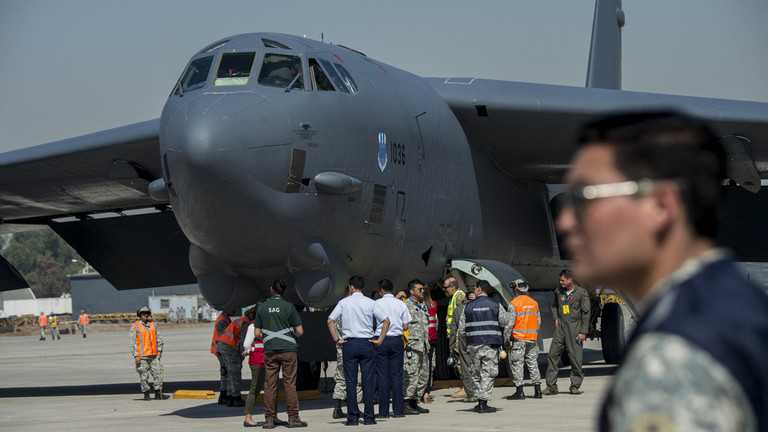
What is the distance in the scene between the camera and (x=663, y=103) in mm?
17766

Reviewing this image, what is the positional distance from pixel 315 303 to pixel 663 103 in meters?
6.74

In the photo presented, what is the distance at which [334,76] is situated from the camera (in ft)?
48.6

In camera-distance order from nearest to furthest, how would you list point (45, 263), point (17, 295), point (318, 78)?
1. point (318, 78)
2. point (17, 295)
3. point (45, 263)

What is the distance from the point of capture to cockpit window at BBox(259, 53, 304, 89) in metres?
14.1

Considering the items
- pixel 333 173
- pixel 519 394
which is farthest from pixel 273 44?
pixel 519 394

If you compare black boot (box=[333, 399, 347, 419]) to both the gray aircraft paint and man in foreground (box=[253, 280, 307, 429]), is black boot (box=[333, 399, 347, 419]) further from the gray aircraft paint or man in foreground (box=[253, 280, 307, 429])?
the gray aircraft paint

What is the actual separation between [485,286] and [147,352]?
19.0 ft

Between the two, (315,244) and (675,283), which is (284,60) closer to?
(315,244)

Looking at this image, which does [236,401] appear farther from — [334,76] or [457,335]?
[334,76]

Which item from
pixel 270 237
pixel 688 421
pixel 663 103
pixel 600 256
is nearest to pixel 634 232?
pixel 600 256

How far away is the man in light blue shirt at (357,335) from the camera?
45.9ft

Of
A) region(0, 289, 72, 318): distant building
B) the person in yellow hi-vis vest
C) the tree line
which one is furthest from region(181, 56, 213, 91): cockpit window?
the tree line

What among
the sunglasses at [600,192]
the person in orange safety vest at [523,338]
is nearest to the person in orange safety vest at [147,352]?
the person in orange safety vest at [523,338]

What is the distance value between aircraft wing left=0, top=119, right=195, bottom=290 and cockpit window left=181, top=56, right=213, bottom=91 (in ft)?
13.7
